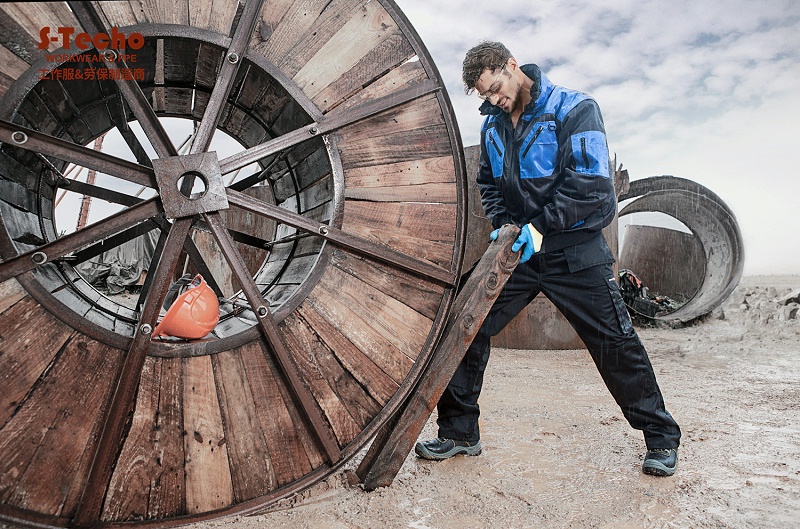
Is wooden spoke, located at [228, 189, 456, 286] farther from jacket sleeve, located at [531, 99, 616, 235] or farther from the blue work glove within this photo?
jacket sleeve, located at [531, 99, 616, 235]

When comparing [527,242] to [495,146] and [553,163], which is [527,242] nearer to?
[553,163]

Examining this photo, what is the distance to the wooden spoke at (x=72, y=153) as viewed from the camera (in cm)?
180

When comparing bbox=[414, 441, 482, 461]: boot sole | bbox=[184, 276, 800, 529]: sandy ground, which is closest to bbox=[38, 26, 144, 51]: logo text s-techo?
bbox=[184, 276, 800, 529]: sandy ground

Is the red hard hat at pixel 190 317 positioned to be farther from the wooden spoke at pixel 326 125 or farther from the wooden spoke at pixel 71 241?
the wooden spoke at pixel 326 125

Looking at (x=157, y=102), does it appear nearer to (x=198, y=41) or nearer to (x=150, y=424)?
(x=198, y=41)

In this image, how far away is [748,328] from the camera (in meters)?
7.57

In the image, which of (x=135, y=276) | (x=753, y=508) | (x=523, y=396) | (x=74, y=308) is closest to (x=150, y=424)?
(x=74, y=308)

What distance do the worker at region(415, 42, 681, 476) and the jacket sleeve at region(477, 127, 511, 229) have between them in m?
0.12

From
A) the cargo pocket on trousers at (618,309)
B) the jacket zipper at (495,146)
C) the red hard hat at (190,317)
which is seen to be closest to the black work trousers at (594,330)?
the cargo pocket on trousers at (618,309)

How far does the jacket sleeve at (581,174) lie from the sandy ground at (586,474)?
1.16m

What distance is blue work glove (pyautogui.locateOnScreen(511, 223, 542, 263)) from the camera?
97.7 inches

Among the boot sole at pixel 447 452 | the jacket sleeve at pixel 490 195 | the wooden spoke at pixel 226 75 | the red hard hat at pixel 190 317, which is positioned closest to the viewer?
the wooden spoke at pixel 226 75

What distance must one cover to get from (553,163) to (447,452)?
148cm

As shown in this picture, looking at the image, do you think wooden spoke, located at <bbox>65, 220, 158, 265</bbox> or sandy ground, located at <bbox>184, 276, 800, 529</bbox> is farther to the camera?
wooden spoke, located at <bbox>65, 220, 158, 265</bbox>
